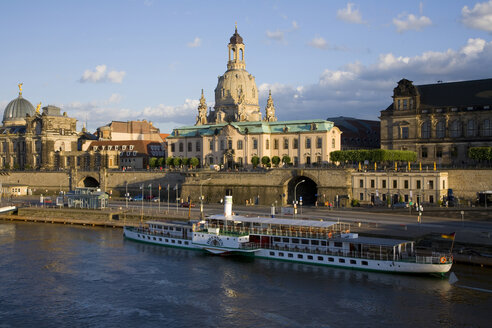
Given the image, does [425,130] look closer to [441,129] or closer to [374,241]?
[441,129]

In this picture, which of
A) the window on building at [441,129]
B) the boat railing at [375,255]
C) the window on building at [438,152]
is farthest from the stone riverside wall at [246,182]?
the boat railing at [375,255]

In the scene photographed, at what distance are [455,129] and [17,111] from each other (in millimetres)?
113514

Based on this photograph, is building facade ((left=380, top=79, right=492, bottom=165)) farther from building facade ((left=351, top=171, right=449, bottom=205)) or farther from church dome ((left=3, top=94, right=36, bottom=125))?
church dome ((left=3, top=94, right=36, bottom=125))

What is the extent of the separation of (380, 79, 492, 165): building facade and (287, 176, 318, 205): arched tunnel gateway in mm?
13430

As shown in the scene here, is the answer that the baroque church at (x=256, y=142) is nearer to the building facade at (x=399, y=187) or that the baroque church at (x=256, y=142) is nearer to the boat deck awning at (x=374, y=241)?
the building facade at (x=399, y=187)

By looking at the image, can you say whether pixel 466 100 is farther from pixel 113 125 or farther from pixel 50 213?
pixel 113 125

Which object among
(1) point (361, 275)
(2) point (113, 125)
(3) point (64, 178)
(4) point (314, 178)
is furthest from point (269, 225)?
(2) point (113, 125)

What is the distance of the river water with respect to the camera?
3356cm

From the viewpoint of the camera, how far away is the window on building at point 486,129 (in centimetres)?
7900

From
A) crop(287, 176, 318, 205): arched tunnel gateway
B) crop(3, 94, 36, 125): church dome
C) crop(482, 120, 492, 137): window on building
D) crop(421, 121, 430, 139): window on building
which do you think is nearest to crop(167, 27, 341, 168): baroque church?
crop(287, 176, 318, 205): arched tunnel gateway

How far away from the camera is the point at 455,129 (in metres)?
81.8

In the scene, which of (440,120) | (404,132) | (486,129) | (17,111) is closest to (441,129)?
(440,120)

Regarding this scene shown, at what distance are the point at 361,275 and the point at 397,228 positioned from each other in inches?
488

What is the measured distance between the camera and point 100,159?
11694 centimetres
